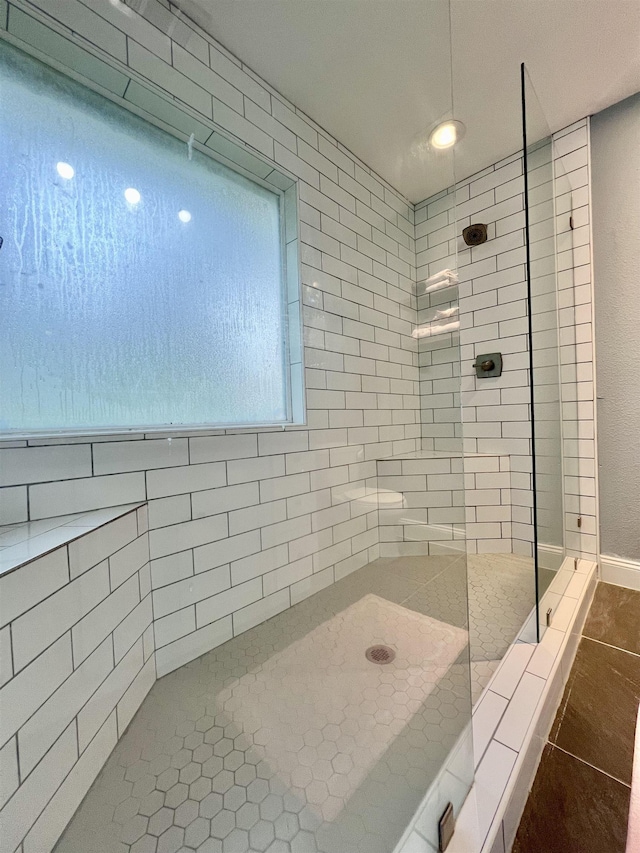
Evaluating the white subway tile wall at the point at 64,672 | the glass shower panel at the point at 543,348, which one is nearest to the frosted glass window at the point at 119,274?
the white subway tile wall at the point at 64,672

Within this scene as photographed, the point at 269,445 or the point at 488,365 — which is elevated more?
the point at 488,365

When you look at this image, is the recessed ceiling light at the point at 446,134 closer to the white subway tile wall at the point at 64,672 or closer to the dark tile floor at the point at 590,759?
the white subway tile wall at the point at 64,672

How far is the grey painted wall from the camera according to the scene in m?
1.48

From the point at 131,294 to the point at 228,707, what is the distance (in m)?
1.22

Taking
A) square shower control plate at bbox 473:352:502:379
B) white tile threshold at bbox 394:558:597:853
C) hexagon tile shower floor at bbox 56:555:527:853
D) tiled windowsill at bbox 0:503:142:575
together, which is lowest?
hexagon tile shower floor at bbox 56:555:527:853

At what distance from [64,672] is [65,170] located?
3.97 feet

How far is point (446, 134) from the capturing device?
5.14 ft

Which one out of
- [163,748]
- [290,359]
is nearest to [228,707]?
[163,748]

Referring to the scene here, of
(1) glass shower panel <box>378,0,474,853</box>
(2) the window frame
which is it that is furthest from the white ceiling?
(2) the window frame

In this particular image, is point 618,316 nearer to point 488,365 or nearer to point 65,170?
point 488,365

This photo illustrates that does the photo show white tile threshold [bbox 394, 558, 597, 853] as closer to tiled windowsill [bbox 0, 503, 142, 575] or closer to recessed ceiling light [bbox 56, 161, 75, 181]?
tiled windowsill [bbox 0, 503, 142, 575]

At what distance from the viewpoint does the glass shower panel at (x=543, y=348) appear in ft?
3.88

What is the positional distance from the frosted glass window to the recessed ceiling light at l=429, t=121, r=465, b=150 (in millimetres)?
924

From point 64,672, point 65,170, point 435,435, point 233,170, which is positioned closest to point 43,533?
point 64,672
